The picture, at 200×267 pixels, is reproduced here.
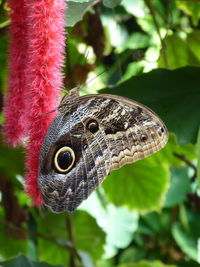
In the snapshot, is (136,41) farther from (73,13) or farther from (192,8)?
(73,13)

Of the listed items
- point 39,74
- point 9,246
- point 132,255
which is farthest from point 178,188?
point 39,74

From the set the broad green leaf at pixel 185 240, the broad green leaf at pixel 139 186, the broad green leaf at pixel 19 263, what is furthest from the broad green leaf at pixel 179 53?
the broad green leaf at pixel 185 240

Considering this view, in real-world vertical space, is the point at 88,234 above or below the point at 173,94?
below

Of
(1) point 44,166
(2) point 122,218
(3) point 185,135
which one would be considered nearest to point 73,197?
(1) point 44,166

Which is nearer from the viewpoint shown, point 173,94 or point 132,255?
point 173,94

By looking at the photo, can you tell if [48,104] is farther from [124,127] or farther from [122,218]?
[122,218]
